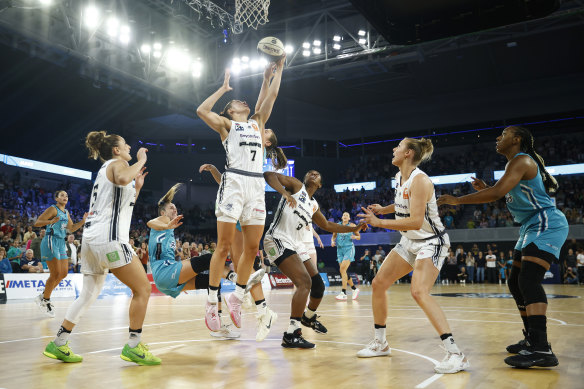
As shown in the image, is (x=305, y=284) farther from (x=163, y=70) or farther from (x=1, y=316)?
(x=163, y=70)

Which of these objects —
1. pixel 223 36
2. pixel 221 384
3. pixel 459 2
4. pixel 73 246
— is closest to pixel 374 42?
pixel 223 36

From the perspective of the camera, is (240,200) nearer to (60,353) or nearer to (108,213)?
(108,213)

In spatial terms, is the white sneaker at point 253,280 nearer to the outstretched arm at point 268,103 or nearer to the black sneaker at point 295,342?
the black sneaker at point 295,342

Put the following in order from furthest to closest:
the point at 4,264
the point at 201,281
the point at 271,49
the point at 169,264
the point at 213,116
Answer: the point at 4,264
the point at 201,281
the point at 169,264
the point at 271,49
the point at 213,116

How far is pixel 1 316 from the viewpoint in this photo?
28.9 feet

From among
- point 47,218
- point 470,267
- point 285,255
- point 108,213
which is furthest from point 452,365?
point 470,267

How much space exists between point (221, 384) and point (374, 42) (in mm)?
17294

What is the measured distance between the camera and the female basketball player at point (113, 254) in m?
4.27

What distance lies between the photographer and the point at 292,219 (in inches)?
222

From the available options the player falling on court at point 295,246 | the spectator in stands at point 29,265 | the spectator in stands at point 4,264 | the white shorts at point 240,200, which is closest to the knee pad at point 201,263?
the player falling on court at point 295,246

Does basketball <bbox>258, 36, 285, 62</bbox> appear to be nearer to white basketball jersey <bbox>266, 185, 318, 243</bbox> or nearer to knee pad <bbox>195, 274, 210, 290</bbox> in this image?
white basketball jersey <bbox>266, 185, 318, 243</bbox>

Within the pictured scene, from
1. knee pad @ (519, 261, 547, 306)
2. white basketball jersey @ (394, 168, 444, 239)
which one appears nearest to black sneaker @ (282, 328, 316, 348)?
white basketball jersey @ (394, 168, 444, 239)

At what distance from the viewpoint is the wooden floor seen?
3.60m

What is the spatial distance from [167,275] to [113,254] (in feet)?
6.57
